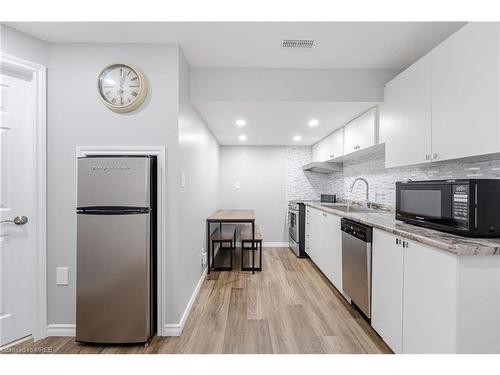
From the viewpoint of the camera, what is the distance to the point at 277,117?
3.18 m

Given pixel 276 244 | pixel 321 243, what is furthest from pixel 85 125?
pixel 276 244

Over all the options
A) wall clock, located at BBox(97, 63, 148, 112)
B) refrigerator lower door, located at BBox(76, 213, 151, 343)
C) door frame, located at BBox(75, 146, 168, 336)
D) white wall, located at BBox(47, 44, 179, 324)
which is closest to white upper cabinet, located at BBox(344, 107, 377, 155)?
white wall, located at BBox(47, 44, 179, 324)

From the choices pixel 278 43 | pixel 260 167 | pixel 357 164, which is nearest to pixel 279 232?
pixel 260 167

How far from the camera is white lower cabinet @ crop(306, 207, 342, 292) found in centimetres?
285

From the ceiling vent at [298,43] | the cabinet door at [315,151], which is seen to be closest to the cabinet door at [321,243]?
the cabinet door at [315,151]

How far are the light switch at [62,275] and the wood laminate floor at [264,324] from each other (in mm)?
431

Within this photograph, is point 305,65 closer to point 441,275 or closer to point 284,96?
point 284,96

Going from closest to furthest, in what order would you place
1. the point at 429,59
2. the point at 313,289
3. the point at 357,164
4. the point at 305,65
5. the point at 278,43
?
the point at 429,59 < the point at 278,43 < the point at 305,65 < the point at 313,289 < the point at 357,164

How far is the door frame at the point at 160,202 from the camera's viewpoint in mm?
2086

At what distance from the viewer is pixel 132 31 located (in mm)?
1968

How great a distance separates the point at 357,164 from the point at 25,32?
3.98 m

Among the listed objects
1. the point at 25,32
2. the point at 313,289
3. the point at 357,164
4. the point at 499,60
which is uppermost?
the point at 25,32

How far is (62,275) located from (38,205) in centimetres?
59

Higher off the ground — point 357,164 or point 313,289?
point 357,164
